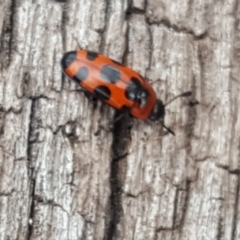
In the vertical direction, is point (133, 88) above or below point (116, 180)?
above

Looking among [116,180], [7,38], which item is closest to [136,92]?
[116,180]

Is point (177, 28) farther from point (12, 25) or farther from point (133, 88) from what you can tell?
point (12, 25)

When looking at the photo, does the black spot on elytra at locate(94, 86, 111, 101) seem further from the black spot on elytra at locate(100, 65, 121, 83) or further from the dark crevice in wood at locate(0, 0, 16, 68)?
the dark crevice in wood at locate(0, 0, 16, 68)

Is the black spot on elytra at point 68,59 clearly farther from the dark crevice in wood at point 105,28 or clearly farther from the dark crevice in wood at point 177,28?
the dark crevice in wood at point 177,28

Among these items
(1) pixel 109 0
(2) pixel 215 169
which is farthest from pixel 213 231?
(1) pixel 109 0

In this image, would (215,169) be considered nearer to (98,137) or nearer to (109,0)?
(98,137)

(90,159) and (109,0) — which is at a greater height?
(109,0)

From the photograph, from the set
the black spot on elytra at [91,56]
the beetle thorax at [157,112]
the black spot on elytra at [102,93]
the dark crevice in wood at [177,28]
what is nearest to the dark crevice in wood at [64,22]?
the black spot on elytra at [91,56]
